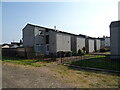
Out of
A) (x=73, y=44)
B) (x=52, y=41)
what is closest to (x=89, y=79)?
(x=52, y=41)

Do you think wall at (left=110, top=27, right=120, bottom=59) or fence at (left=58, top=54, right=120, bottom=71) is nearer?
fence at (left=58, top=54, right=120, bottom=71)

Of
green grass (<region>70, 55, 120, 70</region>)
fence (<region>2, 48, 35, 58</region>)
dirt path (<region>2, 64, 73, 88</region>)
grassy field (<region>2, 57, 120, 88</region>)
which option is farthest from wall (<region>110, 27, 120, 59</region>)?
fence (<region>2, 48, 35, 58</region>)

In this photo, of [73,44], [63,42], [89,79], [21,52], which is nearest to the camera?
[89,79]

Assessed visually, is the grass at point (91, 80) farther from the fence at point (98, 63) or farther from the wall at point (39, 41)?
the wall at point (39, 41)

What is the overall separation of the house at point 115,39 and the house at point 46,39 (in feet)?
37.1

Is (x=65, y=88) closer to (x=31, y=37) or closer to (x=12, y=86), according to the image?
(x=12, y=86)

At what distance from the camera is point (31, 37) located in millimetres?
27516

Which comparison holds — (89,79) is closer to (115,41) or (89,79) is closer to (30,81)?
(30,81)

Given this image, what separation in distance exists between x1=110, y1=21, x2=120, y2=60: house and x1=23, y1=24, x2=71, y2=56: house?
11316 mm

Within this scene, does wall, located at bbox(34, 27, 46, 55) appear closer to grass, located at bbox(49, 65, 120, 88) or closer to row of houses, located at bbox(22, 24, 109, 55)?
row of houses, located at bbox(22, 24, 109, 55)

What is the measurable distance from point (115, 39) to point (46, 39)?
15.3 meters

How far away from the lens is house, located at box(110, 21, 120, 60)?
1800cm

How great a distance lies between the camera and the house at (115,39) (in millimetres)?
18000

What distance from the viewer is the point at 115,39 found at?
Answer: 18328 mm
